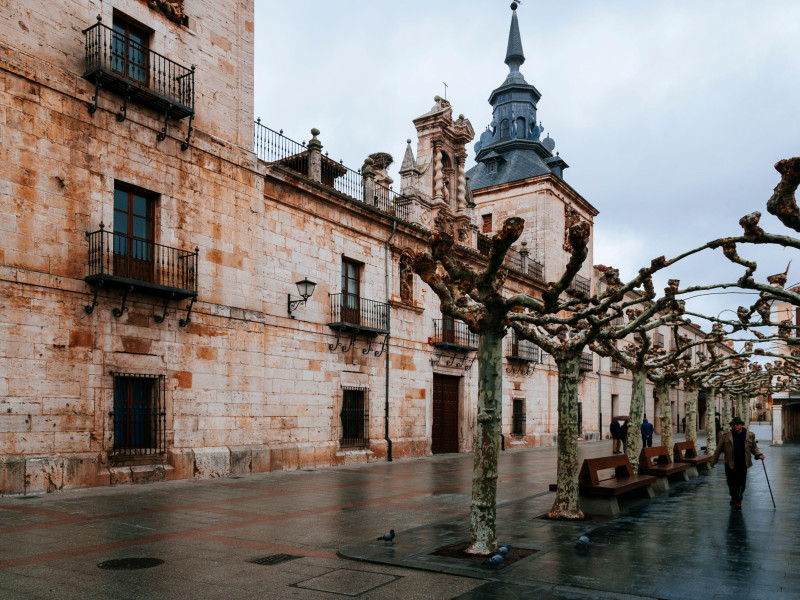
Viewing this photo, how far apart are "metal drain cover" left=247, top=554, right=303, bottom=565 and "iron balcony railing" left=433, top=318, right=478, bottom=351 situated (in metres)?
16.9

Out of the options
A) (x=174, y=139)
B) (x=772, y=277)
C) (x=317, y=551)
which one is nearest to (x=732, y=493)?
(x=772, y=277)

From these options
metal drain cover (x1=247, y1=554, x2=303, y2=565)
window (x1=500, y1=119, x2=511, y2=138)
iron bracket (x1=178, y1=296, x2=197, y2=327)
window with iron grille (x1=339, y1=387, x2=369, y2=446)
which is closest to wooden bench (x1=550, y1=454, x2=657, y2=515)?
metal drain cover (x1=247, y1=554, x2=303, y2=565)

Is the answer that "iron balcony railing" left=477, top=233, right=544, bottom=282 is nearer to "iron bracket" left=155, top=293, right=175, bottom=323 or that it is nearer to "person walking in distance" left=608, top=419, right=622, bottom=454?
"person walking in distance" left=608, top=419, right=622, bottom=454

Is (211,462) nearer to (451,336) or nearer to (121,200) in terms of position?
(121,200)

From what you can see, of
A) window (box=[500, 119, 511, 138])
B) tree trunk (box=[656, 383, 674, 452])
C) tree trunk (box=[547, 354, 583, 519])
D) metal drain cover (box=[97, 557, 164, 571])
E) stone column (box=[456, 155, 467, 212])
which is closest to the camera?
metal drain cover (box=[97, 557, 164, 571])

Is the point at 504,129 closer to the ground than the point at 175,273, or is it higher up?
higher up

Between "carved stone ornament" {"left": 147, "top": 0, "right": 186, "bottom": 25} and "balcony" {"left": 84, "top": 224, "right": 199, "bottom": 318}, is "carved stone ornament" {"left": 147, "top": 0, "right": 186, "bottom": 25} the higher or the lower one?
the higher one

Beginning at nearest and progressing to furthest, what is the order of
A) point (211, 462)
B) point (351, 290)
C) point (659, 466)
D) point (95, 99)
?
point (95, 99) < point (659, 466) < point (211, 462) < point (351, 290)

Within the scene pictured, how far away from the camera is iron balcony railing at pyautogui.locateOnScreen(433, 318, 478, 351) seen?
24.7m

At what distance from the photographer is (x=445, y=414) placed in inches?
1000

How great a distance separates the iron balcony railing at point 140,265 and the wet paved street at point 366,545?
3875 millimetres

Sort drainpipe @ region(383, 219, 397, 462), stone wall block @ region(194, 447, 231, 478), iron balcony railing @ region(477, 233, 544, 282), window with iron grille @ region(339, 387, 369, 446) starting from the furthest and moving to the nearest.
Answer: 1. iron balcony railing @ region(477, 233, 544, 282)
2. drainpipe @ region(383, 219, 397, 462)
3. window with iron grille @ region(339, 387, 369, 446)
4. stone wall block @ region(194, 447, 231, 478)

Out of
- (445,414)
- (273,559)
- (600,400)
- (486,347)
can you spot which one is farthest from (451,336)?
(273,559)

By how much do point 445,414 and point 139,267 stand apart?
1412cm
